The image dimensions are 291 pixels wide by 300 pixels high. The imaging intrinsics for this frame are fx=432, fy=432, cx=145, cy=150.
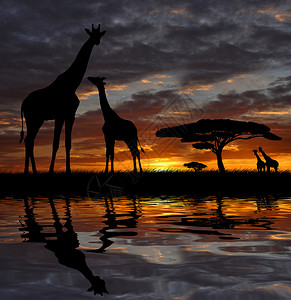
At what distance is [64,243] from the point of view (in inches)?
192

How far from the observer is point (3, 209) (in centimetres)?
888

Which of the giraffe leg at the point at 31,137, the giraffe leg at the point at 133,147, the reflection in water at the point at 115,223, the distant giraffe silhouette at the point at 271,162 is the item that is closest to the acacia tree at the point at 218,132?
the distant giraffe silhouette at the point at 271,162

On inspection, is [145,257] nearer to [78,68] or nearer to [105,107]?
[78,68]

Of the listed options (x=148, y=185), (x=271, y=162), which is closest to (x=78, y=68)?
(x=148, y=185)

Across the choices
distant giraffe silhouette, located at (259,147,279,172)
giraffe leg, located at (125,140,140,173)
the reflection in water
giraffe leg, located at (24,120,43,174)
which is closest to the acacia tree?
distant giraffe silhouette, located at (259,147,279,172)

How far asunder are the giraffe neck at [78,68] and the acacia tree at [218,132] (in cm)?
2348

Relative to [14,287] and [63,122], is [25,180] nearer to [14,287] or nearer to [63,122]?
[63,122]

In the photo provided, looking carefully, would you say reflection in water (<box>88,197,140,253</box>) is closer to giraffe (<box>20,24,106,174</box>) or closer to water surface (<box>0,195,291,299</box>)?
water surface (<box>0,195,291,299</box>)

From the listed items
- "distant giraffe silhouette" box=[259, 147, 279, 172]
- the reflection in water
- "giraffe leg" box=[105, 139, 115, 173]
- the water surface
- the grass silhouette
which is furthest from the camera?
"distant giraffe silhouette" box=[259, 147, 279, 172]

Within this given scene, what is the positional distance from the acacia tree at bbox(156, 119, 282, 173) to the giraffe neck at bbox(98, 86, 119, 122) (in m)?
18.3

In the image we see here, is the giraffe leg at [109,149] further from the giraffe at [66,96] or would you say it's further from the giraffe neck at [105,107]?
the giraffe at [66,96]

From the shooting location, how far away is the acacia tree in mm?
37906

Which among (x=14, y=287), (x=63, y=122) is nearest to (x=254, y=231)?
(x=14, y=287)

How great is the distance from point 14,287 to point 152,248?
1.77 m
